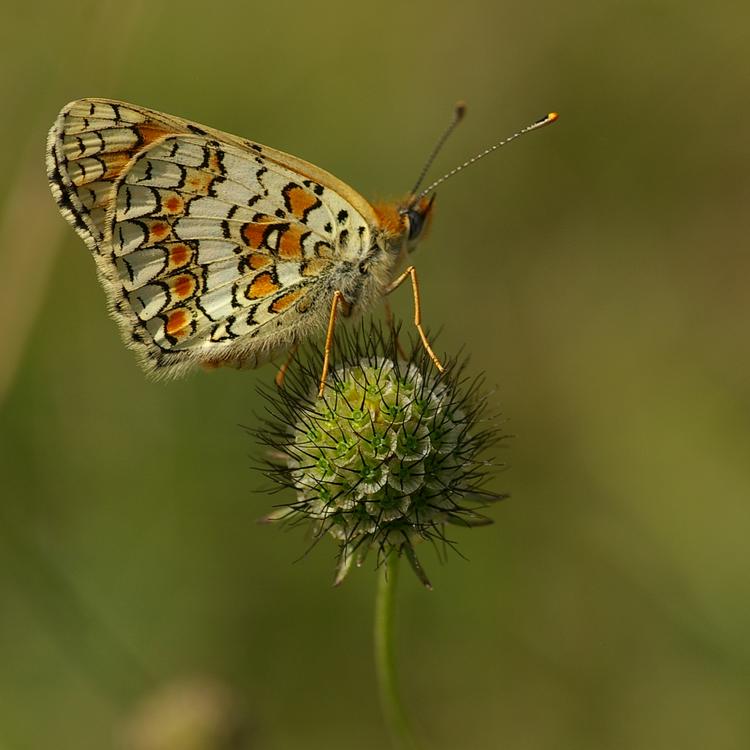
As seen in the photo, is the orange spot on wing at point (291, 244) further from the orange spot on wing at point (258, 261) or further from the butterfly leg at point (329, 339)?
the butterfly leg at point (329, 339)

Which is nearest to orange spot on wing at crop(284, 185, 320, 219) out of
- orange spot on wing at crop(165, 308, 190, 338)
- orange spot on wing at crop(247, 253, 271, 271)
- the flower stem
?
orange spot on wing at crop(247, 253, 271, 271)

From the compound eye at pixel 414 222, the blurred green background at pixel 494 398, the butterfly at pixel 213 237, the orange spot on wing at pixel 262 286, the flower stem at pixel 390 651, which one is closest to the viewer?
the flower stem at pixel 390 651

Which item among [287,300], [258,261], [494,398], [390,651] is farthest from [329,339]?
[494,398]

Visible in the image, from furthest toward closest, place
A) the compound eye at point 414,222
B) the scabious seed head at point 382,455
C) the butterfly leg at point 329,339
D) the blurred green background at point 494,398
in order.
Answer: the blurred green background at point 494,398 → the compound eye at point 414,222 → the butterfly leg at point 329,339 → the scabious seed head at point 382,455

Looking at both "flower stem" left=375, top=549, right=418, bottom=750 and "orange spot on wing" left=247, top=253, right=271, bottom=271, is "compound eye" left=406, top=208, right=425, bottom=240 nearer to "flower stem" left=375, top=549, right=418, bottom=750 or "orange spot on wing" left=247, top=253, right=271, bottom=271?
"orange spot on wing" left=247, top=253, right=271, bottom=271

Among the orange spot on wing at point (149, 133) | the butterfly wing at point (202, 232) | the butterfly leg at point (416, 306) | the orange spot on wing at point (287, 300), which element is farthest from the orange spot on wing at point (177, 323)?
the butterfly leg at point (416, 306)

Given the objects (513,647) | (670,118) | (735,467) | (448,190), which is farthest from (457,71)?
(513,647)

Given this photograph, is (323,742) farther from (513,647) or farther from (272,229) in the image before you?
(272,229)
